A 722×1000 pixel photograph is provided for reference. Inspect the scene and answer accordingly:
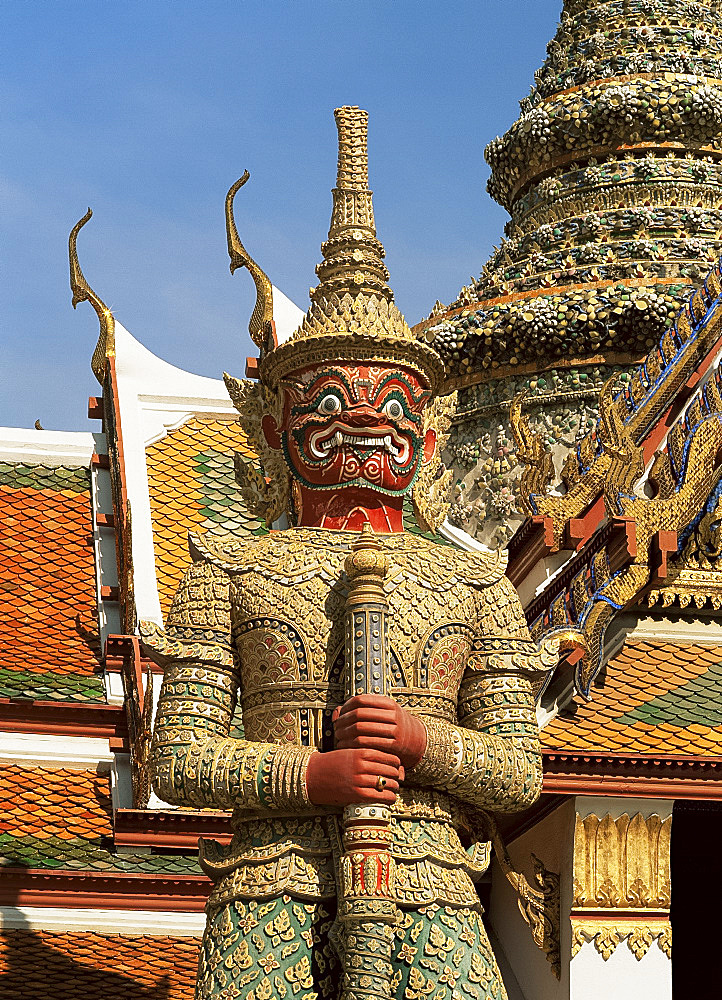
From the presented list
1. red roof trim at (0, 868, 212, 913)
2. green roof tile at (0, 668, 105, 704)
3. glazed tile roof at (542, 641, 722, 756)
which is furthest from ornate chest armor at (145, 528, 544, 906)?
green roof tile at (0, 668, 105, 704)

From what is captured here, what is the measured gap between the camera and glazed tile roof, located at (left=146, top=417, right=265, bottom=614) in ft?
28.8

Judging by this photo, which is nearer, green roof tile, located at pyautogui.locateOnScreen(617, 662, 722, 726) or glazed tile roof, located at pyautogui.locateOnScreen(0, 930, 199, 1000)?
glazed tile roof, located at pyautogui.locateOnScreen(0, 930, 199, 1000)

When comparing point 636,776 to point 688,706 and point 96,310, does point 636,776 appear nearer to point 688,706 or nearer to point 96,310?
point 688,706

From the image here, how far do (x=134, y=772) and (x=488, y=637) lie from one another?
2.37m

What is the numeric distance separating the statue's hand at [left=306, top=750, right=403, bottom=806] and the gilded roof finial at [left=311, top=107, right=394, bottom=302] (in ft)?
5.18

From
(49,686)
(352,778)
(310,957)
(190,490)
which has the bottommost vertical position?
(310,957)

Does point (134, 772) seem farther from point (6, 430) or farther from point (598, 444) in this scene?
point (6, 430)

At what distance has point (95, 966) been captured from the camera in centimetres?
635

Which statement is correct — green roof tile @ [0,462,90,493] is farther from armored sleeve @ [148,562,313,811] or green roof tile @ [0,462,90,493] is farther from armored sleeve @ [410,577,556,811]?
armored sleeve @ [410,577,556,811]

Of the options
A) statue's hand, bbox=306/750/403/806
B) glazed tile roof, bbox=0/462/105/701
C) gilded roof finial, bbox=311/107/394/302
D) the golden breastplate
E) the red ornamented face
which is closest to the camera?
statue's hand, bbox=306/750/403/806

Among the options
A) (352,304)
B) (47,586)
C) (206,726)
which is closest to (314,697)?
(206,726)

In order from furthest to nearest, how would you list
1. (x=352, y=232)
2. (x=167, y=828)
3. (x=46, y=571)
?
(x=46, y=571), (x=167, y=828), (x=352, y=232)

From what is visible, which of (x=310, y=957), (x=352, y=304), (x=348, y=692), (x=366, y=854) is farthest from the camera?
(x=352, y=304)

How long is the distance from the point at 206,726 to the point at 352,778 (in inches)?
19.6
